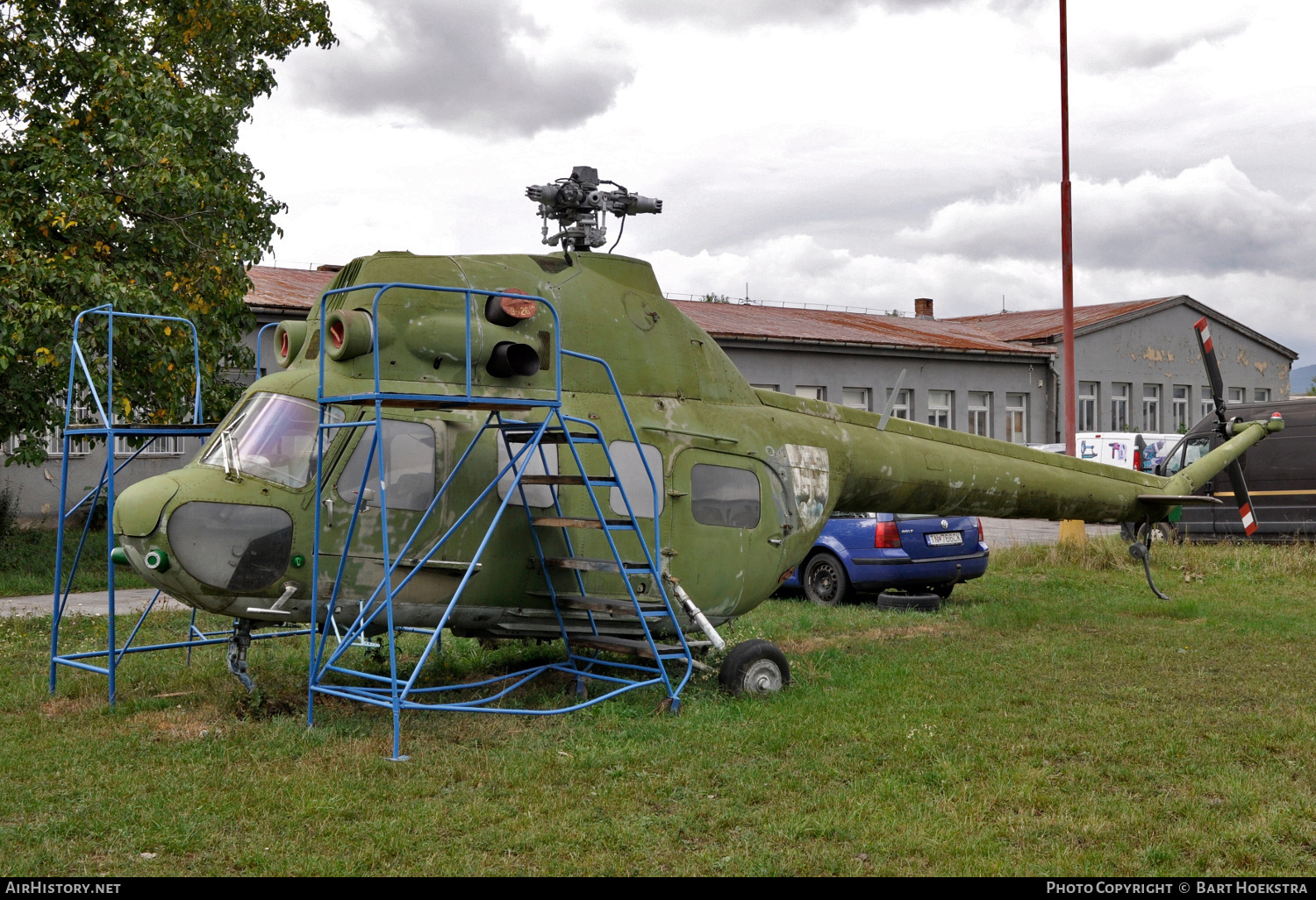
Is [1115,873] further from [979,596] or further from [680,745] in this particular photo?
[979,596]

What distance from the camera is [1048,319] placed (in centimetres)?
3981

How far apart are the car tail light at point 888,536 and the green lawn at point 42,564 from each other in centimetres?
904

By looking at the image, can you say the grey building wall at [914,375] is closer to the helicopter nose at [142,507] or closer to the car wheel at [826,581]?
the car wheel at [826,581]

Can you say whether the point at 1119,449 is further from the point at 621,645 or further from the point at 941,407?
the point at 621,645

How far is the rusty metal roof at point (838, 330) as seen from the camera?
2980 centimetres

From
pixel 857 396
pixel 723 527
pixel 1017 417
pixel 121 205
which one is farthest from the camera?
pixel 1017 417

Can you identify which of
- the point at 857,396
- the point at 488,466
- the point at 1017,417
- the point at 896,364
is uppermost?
the point at 896,364

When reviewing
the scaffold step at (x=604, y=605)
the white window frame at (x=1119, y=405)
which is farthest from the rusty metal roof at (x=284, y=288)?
the white window frame at (x=1119, y=405)

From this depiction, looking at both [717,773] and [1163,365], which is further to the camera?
[1163,365]

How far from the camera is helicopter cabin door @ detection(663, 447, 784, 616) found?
893 cm

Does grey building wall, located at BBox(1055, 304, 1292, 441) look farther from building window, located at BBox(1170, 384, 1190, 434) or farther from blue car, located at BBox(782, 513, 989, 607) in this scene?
blue car, located at BBox(782, 513, 989, 607)

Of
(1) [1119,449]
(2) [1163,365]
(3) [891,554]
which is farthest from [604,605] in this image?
(2) [1163,365]

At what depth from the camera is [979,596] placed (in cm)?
1472

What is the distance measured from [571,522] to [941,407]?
2715cm
